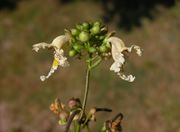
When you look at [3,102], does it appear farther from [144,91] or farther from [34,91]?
[144,91]

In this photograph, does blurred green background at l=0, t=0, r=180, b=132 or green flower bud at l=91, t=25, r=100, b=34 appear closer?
green flower bud at l=91, t=25, r=100, b=34

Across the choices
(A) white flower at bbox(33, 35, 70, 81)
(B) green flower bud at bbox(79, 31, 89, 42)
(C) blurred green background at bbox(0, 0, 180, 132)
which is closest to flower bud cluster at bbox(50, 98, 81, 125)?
(A) white flower at bbox(33, 35, 70, 81)

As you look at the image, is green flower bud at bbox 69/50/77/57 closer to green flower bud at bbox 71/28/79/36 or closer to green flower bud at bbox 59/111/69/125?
green flower bud at bbox 71/28/79/36

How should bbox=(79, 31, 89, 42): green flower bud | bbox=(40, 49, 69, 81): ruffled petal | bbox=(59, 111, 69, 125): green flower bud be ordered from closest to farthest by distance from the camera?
bbox=(40, 49, 69, 81): ruffled petal → bbox=(79, 31, 89, 42): green flower bud → bbox=(59, 111, 69, 125): green flower bud

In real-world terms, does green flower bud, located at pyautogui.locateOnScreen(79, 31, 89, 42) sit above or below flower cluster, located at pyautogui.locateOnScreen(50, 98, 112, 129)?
above

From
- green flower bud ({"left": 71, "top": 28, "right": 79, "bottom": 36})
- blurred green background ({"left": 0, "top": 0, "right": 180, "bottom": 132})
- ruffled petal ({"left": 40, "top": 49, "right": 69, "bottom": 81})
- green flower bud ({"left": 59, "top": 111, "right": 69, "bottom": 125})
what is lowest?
green flower bud ({"left": 59, "top": 111, "right": 69, "bottom": 125})

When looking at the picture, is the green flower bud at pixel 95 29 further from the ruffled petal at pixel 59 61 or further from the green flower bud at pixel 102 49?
the ruffled petal at pixel 59 61

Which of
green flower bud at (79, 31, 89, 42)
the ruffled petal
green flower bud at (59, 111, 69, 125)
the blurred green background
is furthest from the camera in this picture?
the blurred green background

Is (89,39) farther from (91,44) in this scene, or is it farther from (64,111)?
(64,111)
